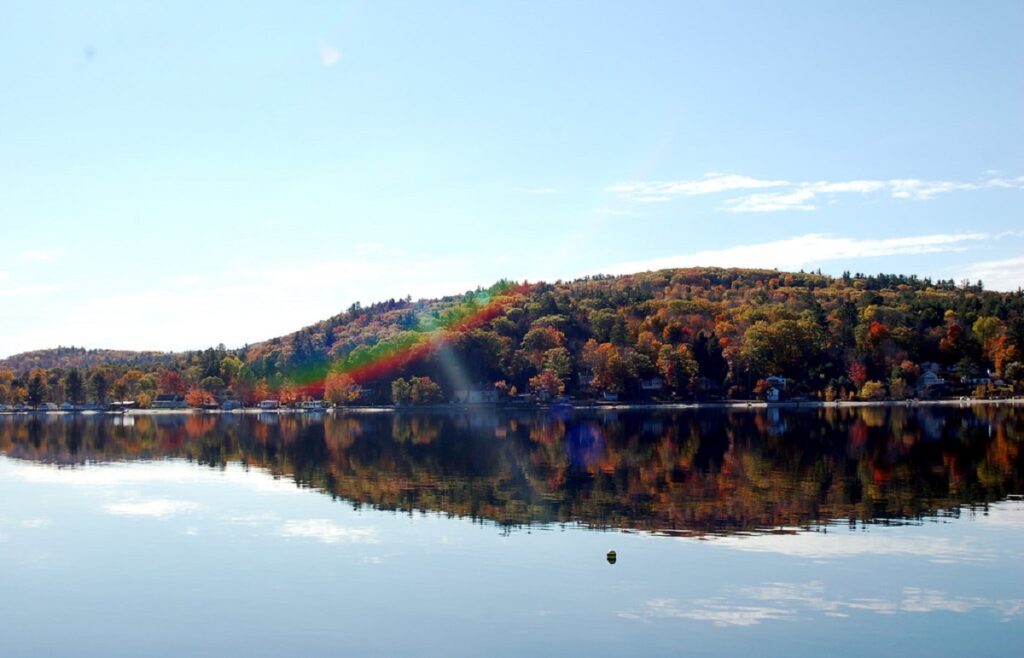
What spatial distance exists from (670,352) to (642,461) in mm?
84468

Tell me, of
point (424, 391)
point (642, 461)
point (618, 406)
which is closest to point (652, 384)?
point (618, 406)

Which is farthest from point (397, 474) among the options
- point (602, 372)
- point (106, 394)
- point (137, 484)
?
A: point (106, 394)

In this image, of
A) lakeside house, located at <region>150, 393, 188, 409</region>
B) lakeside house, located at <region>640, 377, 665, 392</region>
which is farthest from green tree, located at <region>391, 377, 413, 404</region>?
lakeside house, located at <region>150, 393, 188, 409</region>

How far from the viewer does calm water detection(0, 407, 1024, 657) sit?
67.3 ft

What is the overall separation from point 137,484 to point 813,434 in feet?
156

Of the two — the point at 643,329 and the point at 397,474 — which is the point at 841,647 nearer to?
the point at 397,474

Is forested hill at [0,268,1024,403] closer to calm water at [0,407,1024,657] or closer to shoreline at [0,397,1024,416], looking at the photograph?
shoreline at [0,397,1024,416]

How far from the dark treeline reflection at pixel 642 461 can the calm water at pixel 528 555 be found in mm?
313

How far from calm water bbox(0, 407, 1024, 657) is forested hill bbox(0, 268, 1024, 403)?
76.2m

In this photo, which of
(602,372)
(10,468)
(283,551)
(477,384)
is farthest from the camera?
(477,384)

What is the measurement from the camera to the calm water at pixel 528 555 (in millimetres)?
20500

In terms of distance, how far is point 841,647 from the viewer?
19016 millimetres

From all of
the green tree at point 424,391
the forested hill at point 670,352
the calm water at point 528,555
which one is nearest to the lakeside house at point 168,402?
the forested hill at point 670,352

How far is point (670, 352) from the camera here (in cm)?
13738
